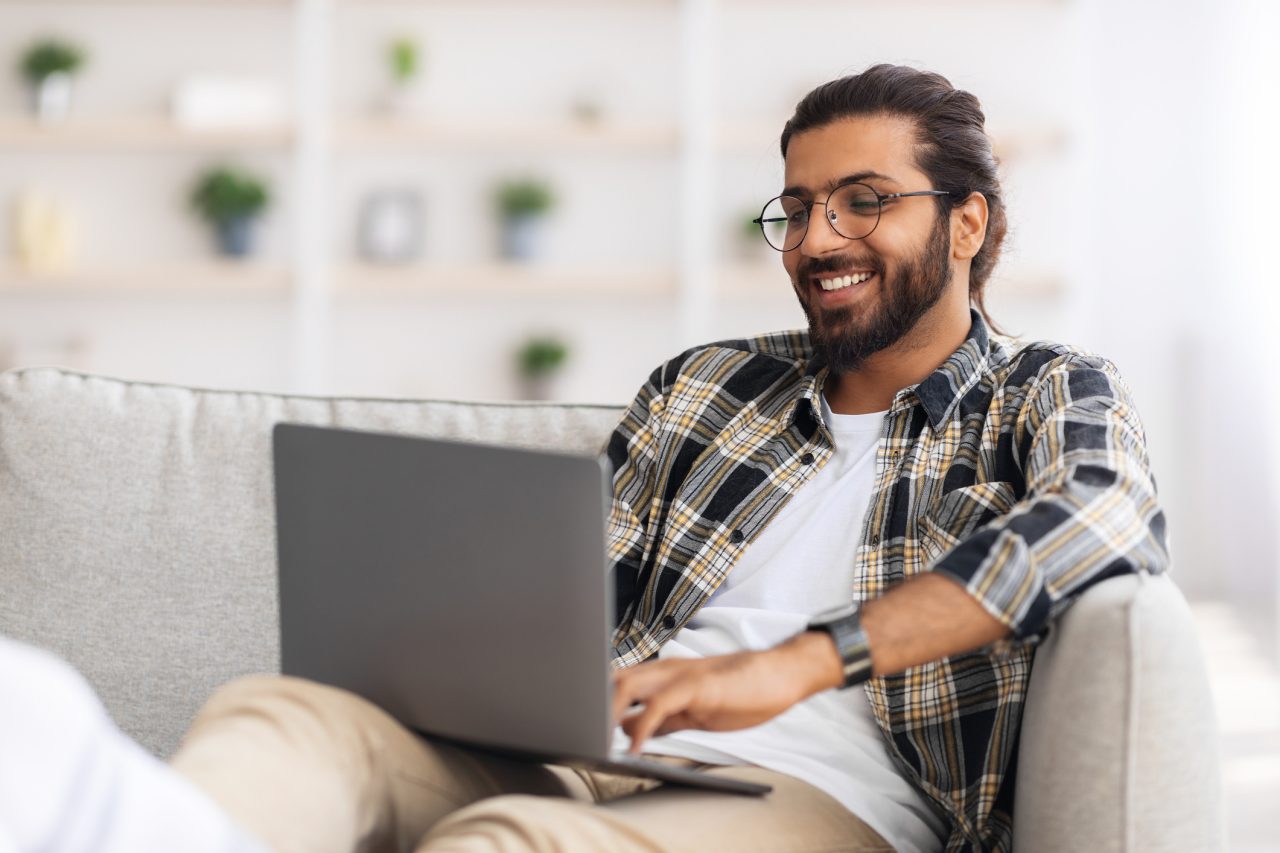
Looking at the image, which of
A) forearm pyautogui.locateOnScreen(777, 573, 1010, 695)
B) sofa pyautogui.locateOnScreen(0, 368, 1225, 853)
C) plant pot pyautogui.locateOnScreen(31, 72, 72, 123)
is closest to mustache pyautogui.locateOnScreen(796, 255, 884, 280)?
sofa pyautogui.locateOnScreen(0, 368, 1225, 853)

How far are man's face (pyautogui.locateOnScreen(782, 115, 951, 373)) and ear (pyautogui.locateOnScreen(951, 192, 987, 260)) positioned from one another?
0.04 m

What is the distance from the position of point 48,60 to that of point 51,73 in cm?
4

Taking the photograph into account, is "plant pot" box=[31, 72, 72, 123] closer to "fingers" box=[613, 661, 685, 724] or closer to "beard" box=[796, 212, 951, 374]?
"beard" box=[796, 212, 951, 374]

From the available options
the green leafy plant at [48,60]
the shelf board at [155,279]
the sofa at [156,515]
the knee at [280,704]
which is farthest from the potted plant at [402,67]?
the knee at [280,704]

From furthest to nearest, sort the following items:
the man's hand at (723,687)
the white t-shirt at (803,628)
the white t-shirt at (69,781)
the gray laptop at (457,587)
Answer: the white t-shirt at (803,628)
the man's hand at (723,687)
the gray laptop at (457,587)
the white t-shirt at (69,781)

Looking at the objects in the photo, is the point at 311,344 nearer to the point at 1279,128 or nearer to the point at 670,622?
the point at 670,622

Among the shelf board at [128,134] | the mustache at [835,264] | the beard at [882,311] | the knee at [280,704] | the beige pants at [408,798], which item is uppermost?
the shelf board at [128,134]

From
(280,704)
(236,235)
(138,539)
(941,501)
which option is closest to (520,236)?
(236,235)

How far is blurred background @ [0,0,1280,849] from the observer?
12.8 ft

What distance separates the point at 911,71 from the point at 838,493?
58 cm

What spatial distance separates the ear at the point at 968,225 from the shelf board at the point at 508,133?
2379mm

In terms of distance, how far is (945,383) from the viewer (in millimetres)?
1449

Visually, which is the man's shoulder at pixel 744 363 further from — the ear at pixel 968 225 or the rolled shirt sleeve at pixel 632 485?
the ear at pixel 968 225

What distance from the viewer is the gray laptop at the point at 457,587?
944 mm
